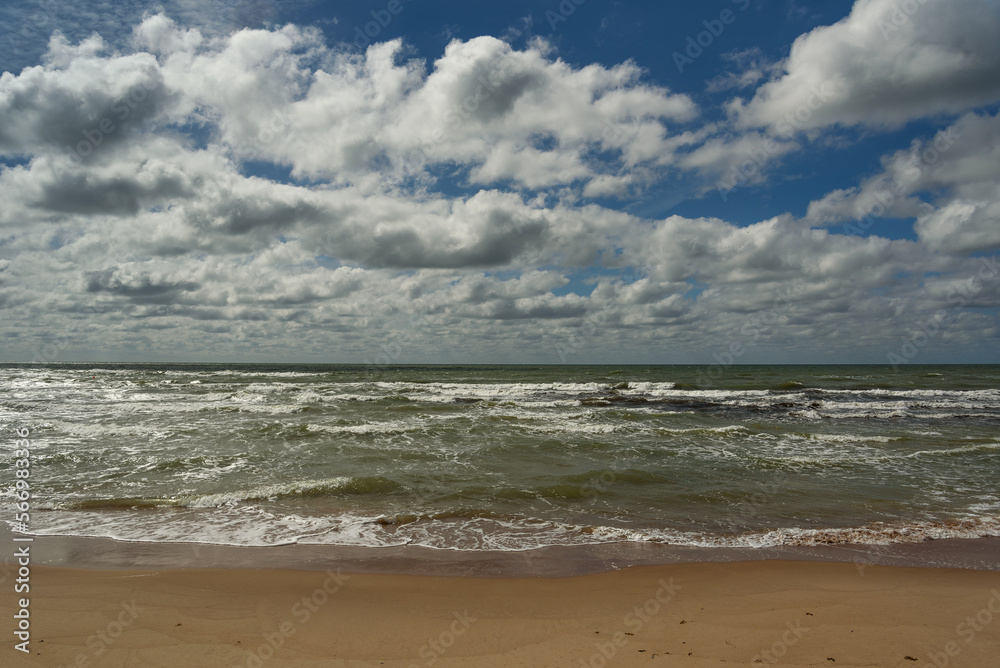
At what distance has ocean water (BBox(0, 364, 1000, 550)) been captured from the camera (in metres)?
7.55

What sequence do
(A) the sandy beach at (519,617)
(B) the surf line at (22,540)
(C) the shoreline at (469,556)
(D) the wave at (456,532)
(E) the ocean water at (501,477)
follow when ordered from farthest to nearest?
(E) the ocean water at (501,477) < (D) the wave at (456,532) < (C) the shoreline at (469,556) < (B) the surf line at (22,540) < (A) the sandy beach at (519,617)

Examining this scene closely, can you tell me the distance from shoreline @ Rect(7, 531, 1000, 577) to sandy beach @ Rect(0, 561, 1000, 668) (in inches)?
8.8

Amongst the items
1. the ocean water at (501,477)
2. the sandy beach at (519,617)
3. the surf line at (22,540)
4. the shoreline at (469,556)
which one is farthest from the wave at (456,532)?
the sandy beach at (519,617)

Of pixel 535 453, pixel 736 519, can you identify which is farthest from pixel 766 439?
pixel 736 519

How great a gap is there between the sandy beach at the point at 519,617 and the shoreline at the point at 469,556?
223mm

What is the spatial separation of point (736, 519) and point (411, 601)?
5683 mm

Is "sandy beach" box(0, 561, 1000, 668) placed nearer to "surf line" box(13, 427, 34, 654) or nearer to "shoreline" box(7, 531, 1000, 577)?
"surf line" box(13, 427, 34, 654)

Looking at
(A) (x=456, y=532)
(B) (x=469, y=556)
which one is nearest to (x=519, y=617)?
(B) (x=469, y=556)

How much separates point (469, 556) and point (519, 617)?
1865 millimetres

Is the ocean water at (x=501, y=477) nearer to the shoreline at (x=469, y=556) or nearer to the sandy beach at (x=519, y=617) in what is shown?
the shoreline at (x=469, y=556)

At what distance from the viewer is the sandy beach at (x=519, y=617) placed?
13.3ft

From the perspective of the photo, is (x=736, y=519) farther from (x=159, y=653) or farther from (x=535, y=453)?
(x=159, y=653)

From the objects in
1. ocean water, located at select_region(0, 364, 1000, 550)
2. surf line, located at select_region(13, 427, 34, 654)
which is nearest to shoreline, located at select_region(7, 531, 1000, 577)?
surf line, located at select_region(13, 427, 34, 654)

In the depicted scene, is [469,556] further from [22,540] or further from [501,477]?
[22,540]
